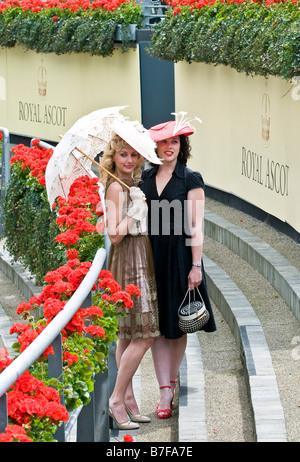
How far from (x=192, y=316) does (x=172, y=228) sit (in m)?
0.52

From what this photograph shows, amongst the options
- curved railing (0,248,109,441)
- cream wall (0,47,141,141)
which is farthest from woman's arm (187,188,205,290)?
cream wall (0,47,141,141)

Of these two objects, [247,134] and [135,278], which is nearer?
[135,278]

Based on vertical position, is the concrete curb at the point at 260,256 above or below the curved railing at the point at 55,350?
below

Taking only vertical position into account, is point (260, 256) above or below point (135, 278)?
below

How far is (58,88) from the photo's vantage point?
16844mm

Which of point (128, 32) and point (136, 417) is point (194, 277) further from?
point (128, 32)

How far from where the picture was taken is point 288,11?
9.01 meters

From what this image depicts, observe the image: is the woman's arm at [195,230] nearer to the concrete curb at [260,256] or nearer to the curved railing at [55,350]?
the curved railing at [55,350]

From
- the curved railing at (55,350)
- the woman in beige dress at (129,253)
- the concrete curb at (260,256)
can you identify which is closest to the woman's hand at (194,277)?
the woman in beige dress at (129,253)

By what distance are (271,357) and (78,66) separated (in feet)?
33.9

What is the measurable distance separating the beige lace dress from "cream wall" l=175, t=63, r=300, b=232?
3472 mm

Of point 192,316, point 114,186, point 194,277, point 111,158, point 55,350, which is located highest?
point 111,158

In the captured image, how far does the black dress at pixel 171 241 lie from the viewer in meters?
5.93

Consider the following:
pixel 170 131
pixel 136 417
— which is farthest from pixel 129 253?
pixel 136 417
